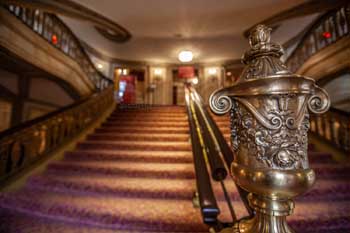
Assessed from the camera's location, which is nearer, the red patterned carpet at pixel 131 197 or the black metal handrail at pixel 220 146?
the black metal handrail at pixel 220 146

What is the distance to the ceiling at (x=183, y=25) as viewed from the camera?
3746mm

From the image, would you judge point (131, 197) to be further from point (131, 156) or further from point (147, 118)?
point (147, 118)

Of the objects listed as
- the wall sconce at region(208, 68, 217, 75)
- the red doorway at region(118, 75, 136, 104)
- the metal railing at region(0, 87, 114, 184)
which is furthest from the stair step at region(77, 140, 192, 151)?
the wall sconce at region(208, 68, 217, 75)

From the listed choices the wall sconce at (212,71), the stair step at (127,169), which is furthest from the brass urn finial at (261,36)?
the wall sconce at (212,71)

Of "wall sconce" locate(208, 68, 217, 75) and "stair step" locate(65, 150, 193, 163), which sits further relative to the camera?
"wall sconce" locate(208, 68, 217, 75)

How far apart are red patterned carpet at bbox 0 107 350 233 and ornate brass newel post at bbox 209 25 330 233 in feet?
3.10

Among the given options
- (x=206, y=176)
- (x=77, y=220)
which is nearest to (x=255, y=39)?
(x=206, y=176)

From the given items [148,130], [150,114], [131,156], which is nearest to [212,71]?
[150,114]

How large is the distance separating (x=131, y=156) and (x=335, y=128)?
280 cm

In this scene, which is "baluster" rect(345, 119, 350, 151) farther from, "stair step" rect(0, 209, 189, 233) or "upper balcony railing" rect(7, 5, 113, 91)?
"upper balcony railing" rect(7, 5, 113, 91)

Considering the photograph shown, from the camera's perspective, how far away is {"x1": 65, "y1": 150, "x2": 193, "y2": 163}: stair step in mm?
2180

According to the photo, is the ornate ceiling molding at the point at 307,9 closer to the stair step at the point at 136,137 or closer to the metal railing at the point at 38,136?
the stair step at the point at 136,137

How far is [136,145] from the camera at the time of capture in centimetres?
259

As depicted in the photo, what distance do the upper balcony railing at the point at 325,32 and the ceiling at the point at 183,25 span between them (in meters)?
0.66
